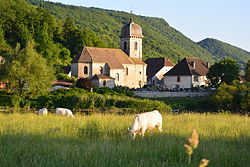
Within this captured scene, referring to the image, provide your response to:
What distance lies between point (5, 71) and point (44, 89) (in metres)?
4.40

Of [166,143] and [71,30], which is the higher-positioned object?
[71,30]

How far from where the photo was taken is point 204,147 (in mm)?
8195

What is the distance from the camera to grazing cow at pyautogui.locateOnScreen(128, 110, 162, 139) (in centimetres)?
1038

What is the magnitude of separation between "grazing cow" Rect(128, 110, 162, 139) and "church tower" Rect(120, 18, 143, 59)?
6186 centimetres

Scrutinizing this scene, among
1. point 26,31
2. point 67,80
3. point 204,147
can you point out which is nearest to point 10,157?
point 204,147

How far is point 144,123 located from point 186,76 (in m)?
56.1

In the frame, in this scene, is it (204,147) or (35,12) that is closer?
(204,147)

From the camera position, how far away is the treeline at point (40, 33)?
8038 centimetres

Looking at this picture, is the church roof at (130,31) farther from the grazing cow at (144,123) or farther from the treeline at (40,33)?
the grazing cow at (144,123)

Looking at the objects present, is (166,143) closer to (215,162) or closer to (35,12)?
(215,162)

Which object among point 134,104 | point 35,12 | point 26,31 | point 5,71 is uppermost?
point 35,12

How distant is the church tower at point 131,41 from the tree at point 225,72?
74.2 ft

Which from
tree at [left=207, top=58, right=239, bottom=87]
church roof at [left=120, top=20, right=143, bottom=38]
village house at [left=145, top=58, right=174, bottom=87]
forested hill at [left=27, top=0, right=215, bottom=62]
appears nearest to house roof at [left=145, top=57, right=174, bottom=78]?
village house at [left=145, top=58, right=174, bottom=87]

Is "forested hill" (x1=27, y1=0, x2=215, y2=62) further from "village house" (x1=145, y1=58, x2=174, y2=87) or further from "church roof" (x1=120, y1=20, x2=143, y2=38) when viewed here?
"church roof" (x1=120, y1=20, x2=143, y2=38)
